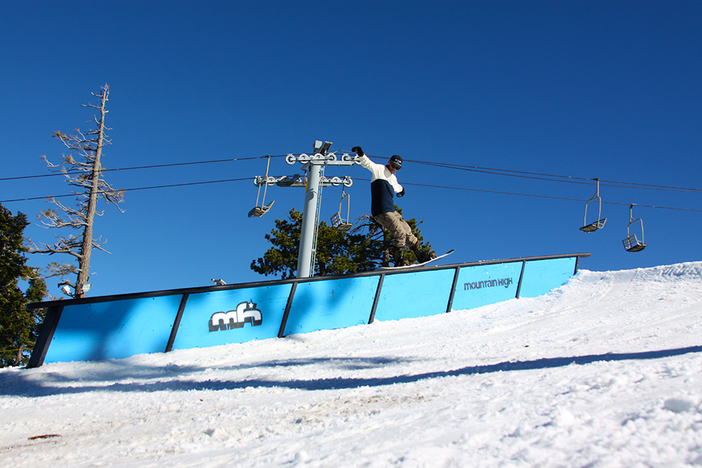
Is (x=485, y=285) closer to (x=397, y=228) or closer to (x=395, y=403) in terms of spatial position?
(x=397, y=228)

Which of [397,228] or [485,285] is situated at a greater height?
[485,285]

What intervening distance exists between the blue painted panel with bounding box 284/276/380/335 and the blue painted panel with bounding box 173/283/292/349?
1.27ft

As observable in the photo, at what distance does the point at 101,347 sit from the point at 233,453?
267 inches

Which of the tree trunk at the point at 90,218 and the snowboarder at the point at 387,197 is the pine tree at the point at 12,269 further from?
the snowboarder at the point at 387,197

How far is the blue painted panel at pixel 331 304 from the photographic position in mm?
10195

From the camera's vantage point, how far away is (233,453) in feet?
→ 8.36

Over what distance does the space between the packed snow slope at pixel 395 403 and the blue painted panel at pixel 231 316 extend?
81 centimetres

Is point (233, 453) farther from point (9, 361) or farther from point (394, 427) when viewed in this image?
point (9, 361)

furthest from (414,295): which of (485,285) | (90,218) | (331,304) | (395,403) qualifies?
(90,218)

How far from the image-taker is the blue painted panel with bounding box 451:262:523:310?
12.2 meters

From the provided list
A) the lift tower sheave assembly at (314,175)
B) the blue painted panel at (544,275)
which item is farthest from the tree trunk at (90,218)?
the blue painted panel at (544,275)

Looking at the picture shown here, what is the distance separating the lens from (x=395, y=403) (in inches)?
133

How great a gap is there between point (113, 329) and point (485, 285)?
9.46 m

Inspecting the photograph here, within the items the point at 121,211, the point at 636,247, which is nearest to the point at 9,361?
the point at 121,211
